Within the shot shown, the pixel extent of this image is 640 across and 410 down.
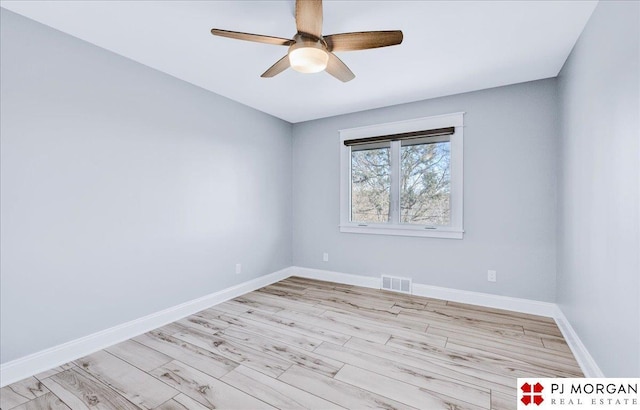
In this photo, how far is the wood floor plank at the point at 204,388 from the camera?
1675mm

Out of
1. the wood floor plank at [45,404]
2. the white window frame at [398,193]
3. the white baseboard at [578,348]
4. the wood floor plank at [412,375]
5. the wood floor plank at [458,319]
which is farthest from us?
the white window frame at [398,193]

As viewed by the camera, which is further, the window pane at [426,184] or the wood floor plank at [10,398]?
the window pane at [426,184]

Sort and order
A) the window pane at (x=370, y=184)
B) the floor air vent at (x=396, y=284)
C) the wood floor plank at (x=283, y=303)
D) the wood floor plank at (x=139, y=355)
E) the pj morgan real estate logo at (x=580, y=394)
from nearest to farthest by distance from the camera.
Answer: the pj morgan real estate logo at (x=580, y=394), the wood floor plank at (x=139, y=355), the wood floor plank at (x=283, y=303), the floor air vent at (x=396, y=284), the window pane at (x=370, y=184)

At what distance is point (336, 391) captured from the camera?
5.88 feet

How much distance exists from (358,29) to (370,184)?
217 cm

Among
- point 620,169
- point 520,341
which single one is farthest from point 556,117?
point 520,341

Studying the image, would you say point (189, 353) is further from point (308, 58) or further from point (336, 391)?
point (308, 58)

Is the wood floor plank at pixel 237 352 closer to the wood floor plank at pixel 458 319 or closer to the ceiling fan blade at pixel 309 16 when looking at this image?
the wood floor plank at pixel 458 319

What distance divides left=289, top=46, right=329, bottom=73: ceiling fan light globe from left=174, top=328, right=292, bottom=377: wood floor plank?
213 cm

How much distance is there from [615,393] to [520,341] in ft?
3.39

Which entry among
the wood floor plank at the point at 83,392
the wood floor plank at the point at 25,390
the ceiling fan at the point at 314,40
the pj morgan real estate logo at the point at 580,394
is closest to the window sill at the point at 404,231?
the pj morgan real estate logo at the point at 580,394

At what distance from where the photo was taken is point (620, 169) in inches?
59.4

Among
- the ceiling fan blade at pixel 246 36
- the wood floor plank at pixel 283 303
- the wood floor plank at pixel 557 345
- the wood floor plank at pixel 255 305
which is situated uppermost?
the ceiling fan blade at pixel 246 36

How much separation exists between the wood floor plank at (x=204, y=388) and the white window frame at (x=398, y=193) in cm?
259
